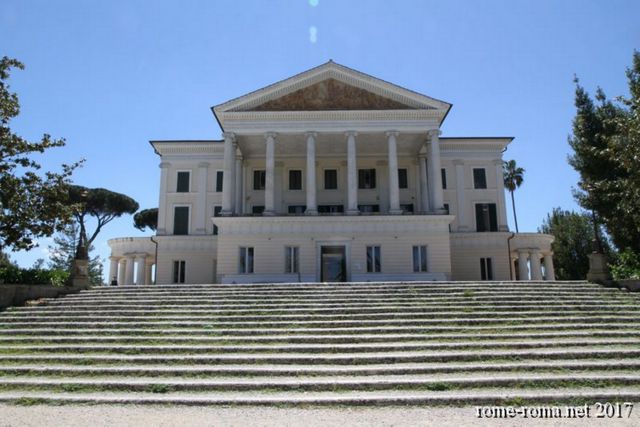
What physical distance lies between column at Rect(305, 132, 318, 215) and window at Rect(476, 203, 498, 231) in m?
12.8

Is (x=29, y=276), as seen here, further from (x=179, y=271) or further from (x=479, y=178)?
(x=479, y=178)

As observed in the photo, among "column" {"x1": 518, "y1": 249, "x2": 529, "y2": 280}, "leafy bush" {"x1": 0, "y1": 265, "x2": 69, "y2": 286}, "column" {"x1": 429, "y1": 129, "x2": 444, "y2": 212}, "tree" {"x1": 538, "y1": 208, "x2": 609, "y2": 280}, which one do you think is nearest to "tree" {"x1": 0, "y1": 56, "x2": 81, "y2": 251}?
"leafy bush" {"x1": 0, "y1": 265, "x2": 69, "y2": 286}

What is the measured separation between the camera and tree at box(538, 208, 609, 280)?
149 ft

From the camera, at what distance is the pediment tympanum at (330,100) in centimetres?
2875

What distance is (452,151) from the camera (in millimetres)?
34219

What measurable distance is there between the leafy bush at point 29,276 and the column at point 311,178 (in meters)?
13.0

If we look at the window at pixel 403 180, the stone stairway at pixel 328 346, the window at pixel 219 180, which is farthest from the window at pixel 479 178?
the window at pixel 219 180

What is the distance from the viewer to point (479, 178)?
3412cm

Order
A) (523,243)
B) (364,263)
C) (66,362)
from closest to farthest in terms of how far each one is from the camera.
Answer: (66,362), (364,263), (523,243)

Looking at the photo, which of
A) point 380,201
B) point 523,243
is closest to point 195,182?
point 380,201

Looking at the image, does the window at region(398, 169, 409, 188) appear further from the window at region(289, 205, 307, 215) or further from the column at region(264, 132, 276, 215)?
the column at region(264, 132, 276, 215)

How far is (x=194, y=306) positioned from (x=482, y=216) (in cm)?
2398

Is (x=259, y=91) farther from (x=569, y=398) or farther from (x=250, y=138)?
(x=569, y=398)

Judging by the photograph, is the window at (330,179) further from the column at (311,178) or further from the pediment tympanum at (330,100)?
the pediment tympanum at (330,100)
